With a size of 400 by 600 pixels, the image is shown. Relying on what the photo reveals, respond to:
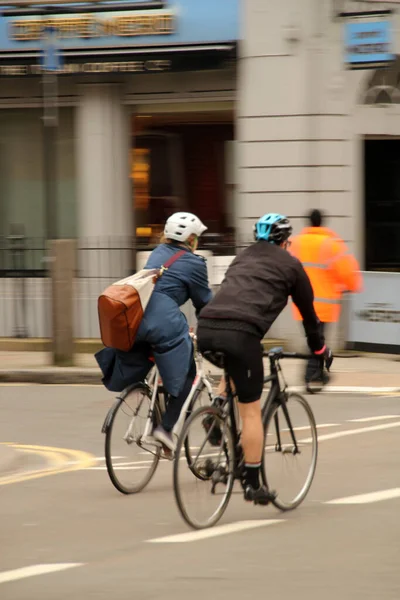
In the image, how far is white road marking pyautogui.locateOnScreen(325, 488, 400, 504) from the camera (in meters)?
7.18

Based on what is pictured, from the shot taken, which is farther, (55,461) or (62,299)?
(62,299)

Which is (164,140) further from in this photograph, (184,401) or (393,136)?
(184,401)

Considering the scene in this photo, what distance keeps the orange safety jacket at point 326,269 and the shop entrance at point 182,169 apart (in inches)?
177

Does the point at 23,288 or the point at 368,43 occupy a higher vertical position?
the point at 368,43

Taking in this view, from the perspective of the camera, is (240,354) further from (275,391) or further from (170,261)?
(170,261)

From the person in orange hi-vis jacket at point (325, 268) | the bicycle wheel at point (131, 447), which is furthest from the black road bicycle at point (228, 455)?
the person in orange hi-vis jacket at point (325, 268)

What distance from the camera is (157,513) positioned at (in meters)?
7.02

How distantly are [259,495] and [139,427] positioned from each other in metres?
1.18

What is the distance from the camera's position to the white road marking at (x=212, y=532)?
6305mm

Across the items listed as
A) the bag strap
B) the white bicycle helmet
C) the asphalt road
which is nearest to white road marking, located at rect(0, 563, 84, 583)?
the asphalt road

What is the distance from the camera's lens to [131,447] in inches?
297

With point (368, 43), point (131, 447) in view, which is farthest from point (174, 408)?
point (368, 43)

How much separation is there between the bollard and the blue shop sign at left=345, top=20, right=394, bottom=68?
4.41 m

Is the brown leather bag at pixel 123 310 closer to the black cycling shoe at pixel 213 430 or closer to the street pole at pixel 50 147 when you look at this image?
the black cycling shoe at pixel 213 430
